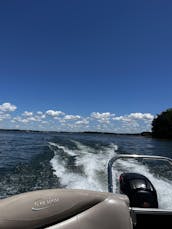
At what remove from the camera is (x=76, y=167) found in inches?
376

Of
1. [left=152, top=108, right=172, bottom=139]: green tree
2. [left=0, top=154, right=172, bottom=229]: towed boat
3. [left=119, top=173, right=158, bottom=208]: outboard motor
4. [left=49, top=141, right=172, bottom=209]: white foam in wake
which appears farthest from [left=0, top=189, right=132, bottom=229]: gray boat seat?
[left=152, top=108, right=172, bottom=139]: green tree

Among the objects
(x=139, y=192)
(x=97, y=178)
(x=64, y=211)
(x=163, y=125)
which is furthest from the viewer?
(x=163, y=125)

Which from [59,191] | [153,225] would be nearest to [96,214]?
[59,191]

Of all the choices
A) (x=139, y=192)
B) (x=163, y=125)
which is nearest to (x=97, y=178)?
(x=139, y=192)

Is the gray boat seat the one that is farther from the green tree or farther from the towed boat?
the green tree

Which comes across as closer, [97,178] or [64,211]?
[64,211]

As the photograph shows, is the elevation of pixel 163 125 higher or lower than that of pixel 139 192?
higher

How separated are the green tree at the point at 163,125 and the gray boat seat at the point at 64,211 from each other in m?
52.8

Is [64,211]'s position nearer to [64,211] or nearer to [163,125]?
[64,211]

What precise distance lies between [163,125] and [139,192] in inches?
2157

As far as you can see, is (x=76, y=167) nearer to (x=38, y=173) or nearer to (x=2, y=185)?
(x=38, y=173)

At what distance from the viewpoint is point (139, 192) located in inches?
118

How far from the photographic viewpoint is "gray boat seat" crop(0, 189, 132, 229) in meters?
1.42

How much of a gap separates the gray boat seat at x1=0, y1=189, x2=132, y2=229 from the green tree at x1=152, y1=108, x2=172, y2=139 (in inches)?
2080
